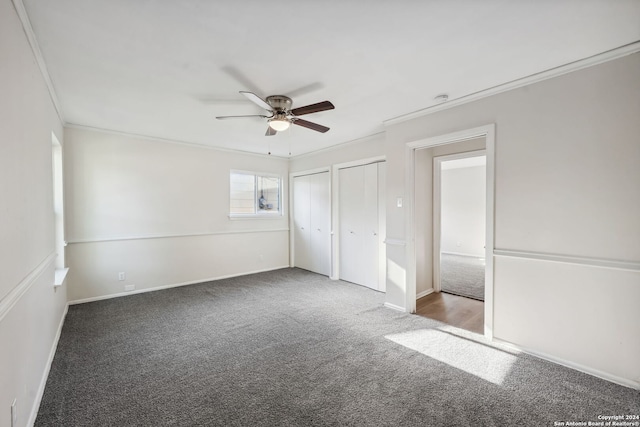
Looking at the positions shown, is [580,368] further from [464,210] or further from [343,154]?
[464,210]

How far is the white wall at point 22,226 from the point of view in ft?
4.48

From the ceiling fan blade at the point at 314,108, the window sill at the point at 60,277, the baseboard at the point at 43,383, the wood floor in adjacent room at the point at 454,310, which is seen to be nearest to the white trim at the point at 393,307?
the wood floor in adjacent room at the point at 454,310

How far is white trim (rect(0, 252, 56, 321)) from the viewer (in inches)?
52.0

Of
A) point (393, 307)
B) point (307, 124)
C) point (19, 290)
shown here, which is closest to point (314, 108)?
point (307, 124)

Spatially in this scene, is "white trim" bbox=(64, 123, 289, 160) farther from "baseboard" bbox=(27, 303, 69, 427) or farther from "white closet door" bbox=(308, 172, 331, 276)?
"baseboard" bbox=(27, 303, 69, 427)

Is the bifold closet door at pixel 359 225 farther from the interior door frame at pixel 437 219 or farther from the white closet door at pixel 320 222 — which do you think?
the interior door frame at pixel 437 219

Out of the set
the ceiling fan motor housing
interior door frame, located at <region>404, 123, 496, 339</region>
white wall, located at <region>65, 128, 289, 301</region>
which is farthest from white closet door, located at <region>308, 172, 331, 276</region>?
the ceiling fan motor housing

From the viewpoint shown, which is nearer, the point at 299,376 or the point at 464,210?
the point at 299,376

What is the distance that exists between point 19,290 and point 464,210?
8.55 m

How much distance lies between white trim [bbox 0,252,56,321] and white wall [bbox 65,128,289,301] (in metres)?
2.04

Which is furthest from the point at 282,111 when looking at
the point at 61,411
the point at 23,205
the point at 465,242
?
the point at 465,242

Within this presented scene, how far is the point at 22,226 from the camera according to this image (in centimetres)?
167

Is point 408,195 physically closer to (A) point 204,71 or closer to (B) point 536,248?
(B) point 536,248

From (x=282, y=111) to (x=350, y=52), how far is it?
96cm
